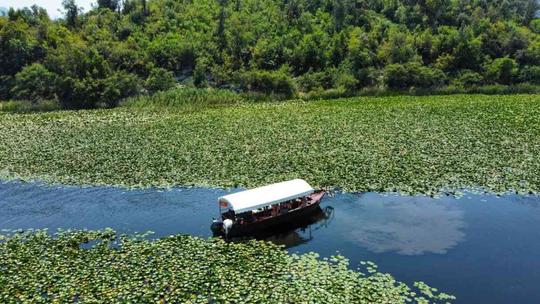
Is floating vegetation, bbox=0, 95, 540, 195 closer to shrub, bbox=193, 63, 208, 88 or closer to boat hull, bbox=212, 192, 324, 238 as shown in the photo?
boat hull, bbox=212, 192, 324, 238

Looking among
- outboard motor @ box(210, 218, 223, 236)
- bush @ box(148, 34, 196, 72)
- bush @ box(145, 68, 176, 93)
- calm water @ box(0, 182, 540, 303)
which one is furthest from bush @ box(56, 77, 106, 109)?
outboard motor @ box(210, 218, 223, 236)

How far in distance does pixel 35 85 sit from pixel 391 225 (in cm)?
5618

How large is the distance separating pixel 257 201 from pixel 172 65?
51428 mm

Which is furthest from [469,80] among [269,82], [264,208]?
[264,208]

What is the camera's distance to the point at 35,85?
6450 cm

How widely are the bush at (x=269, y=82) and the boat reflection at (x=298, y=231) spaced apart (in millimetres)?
37759

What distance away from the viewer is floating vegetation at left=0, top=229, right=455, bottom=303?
1923cm

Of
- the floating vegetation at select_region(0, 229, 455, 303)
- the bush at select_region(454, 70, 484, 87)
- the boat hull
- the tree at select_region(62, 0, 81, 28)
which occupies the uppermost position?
the tree at select_region(62, 0, 81, 28)

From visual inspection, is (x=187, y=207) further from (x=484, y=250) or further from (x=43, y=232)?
(x=484, y=250)

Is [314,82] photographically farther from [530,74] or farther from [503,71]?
[530,74]

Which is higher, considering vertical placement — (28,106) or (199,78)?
(199,78)

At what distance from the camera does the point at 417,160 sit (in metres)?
34.2

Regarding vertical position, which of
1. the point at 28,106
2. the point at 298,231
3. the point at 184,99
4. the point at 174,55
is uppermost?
the point at 174,55

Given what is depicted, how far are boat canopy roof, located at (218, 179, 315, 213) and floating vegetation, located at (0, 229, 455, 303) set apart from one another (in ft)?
6.75
